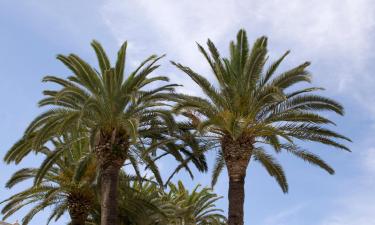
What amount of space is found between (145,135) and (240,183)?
16.9ft

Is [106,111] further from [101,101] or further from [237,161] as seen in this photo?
[237,161]

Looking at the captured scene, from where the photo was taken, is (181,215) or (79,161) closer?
(79,161)

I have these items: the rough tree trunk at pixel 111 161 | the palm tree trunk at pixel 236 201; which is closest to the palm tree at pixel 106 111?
the rough tree trunk at pixel 111 161

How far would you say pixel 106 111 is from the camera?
22.1 metres

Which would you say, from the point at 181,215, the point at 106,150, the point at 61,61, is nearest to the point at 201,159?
the point at 106,150

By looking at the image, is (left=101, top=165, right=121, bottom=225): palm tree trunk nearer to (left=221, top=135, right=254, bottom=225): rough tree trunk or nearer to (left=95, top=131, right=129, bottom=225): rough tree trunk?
(left=95, top=131, right=129, bottom=225): rough tree trunk

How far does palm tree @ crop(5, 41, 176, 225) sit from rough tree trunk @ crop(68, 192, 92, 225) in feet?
16.1

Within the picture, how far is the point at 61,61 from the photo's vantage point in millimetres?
23406

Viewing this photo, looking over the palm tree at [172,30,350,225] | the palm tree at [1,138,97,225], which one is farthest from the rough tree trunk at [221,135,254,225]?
the palm tree at [1,138,97,225]

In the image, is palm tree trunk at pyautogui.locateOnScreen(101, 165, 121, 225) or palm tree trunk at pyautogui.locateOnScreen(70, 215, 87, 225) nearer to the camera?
palm tree trunk at pyautogui.locateOnScreen(101, 165, 121, 225)

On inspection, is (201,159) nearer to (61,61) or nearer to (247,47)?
(247,47)

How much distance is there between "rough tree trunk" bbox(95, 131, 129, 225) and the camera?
22.3 meters

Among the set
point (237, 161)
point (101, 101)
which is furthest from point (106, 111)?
point (237, 161)

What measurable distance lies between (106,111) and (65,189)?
703 centimetres
